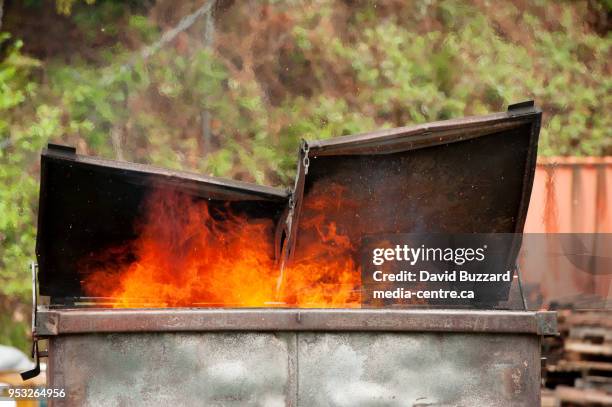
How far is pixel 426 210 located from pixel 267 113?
22.3 feet

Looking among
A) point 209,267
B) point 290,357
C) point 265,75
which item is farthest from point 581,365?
point 265,75

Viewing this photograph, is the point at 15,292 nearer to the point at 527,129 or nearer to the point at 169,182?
the point at 169,182

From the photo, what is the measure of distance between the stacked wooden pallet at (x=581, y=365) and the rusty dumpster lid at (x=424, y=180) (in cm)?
247

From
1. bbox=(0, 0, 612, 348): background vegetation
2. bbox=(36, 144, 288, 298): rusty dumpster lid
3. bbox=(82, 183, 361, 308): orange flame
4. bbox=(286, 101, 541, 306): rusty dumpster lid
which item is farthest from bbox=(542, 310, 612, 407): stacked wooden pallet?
bbox=(0, 0, 612, 348): background vegetation

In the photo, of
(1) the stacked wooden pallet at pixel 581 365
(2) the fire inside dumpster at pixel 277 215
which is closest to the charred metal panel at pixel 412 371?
(2) the fire inside dumpster at pixel 277 215

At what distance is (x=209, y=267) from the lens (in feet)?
15.5

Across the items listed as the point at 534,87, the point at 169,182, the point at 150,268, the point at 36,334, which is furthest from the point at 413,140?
the point at 534,87

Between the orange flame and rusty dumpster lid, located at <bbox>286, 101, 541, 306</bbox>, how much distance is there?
0.54 ft

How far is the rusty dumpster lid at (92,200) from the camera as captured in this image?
4301mm

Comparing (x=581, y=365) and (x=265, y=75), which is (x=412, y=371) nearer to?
(x=581, y=365)

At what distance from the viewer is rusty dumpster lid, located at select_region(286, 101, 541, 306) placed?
4.17 meters

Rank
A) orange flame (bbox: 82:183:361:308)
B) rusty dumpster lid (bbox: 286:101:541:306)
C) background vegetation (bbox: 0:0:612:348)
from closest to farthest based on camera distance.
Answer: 1. rusty dumpster lid (bbox: 286:101:541:306)
2. orange flame (bbox: 82:183:361:308)
3. background vegetation (bbox: 0:0:612:348)

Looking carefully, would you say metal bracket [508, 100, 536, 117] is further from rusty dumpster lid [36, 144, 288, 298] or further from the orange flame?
rusty dumpster lid [36, 144, 288, 298]

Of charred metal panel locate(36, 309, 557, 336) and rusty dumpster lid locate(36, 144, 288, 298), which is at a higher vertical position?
rusty dumpster lid locate(36, 144, 288, 298)
